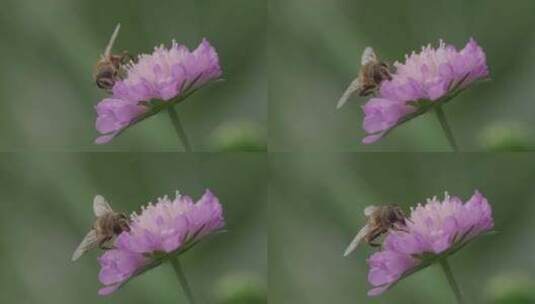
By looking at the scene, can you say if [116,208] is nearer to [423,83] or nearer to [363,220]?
[363,220]

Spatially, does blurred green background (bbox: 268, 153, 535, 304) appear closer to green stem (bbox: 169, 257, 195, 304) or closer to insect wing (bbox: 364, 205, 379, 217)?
insect wing (bbox: 364, 205, 379, 217)

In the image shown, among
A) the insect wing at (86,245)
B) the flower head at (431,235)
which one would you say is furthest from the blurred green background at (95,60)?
the flower head at (431,235)

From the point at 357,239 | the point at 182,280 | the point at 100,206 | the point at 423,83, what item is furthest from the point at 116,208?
the point at 423,83

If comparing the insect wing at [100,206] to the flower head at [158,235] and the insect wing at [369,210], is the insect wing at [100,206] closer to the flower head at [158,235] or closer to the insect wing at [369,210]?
the flower head at [158,235]

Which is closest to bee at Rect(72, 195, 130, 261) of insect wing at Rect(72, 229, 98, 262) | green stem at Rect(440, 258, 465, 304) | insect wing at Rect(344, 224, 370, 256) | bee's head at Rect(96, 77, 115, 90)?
insect wing at Rect(72, 229, 98, 262)

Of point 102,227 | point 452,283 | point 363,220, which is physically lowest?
point 452,283

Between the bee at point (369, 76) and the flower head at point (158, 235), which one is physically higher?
the bee at point (369, 76)

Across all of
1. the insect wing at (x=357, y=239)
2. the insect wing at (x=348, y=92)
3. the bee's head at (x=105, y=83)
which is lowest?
the insect wing at (x=357, y=239)
